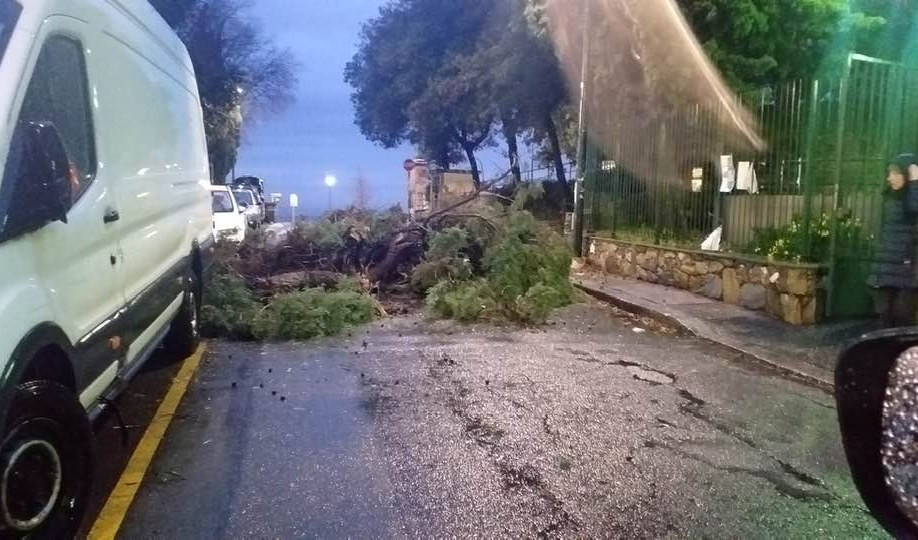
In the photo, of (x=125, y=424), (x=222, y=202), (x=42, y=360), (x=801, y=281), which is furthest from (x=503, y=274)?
(x=222, y=202)

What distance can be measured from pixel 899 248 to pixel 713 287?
12.0 feet

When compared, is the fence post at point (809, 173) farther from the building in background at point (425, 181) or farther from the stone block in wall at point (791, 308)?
the building in background at point (425, 181)

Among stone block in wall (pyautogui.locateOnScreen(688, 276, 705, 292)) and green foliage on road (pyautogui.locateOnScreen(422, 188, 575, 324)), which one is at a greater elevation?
green foliage on road (pyautogui.locateOnScreen(422, 188, 575, 324))

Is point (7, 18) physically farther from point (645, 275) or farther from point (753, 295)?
point (645, 275)

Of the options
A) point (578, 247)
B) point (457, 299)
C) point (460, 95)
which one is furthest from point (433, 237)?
point (460, 95)

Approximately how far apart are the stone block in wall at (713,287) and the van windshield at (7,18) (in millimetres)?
9570

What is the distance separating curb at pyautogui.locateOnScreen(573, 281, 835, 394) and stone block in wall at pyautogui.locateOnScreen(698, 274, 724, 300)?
120 centimetres

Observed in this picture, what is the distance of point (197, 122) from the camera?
29.5 ft

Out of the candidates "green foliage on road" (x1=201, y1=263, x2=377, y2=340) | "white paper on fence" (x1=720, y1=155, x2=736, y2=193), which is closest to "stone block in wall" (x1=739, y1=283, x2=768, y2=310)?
"white paper on fence" (x1=720, y1=155, x2=736, y2=193)

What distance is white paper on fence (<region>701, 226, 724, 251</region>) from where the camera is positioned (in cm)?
1153

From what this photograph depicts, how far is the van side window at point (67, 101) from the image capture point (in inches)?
144

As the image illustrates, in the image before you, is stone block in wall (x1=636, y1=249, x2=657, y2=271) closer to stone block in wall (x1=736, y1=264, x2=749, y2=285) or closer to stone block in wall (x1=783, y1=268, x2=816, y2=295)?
stone block in wall (x1=736, y1=264, x2=749, y2=285)

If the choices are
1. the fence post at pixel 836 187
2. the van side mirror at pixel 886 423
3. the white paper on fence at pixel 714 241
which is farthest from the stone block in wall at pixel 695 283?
the van side mirror at pixel 886 423

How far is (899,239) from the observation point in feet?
25.7
